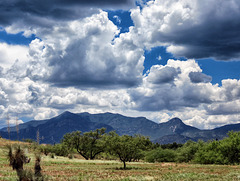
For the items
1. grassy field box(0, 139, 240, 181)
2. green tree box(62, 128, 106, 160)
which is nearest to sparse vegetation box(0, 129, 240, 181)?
grassy field box(0, 139, 240, 181)

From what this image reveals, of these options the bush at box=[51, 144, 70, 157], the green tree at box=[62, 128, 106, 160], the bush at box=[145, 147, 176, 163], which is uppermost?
the green tree at box=[62, 128, 106, 160]

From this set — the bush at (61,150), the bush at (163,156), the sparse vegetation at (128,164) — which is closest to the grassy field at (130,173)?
the sparse vegetation at (128,164)

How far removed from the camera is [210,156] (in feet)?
279

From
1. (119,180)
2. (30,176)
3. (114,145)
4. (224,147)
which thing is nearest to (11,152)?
(30,176)

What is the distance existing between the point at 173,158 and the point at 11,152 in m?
78.7

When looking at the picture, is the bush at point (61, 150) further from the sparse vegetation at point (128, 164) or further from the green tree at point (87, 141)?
the green tree at point (87, 141)

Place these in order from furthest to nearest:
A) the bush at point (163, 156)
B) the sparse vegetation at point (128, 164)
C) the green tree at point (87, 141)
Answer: the green tree at point (87, 141) → the bush at point (163, 156) → the sparse vegetation at point (128, 164)

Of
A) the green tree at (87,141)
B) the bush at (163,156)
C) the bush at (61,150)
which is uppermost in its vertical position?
the green tree at (87,141)

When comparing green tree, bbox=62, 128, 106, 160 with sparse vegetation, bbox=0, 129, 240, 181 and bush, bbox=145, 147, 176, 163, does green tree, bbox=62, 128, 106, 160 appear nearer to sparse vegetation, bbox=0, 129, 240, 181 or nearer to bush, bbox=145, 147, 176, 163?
sparse vegetation, bbox=0, 129, 240, 181

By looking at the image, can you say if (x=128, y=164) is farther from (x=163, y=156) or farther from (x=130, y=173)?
(x=130, y=173)

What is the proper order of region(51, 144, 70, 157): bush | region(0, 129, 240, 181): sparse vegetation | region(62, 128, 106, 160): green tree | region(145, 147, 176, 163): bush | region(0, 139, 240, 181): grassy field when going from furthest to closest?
region(51, 144, 70, 157): bush < region(62, 128, 106, 160): green tree < region(145, 147, 176, 163): bush < region(0, 139, 240, 181): grassy field < region(0, 129, 240, 181): sparse vegetation

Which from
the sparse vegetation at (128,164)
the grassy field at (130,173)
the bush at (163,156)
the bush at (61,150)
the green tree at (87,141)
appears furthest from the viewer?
the bush at (61,150)

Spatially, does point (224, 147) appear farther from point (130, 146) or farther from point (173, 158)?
point (130, 146)

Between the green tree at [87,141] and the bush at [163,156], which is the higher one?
the green tree at [87,141]
